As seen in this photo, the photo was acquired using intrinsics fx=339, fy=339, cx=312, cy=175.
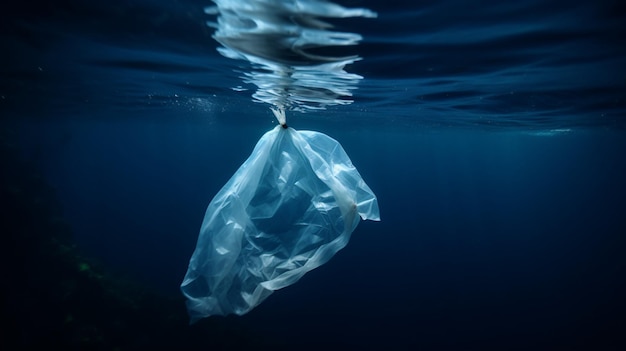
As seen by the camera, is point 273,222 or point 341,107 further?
point 341,107

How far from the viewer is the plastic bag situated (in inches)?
171

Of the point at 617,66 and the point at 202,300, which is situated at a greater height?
the point at 617,66

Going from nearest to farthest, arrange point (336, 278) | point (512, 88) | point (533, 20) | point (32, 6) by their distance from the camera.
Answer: point (533, 20), point (32, 6), point (512, 88), point (336, 278)

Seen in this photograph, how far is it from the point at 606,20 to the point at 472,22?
1811 millimetres

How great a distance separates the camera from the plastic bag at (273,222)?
14.2 ft

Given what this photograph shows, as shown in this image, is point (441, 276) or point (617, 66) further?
point (441, 276)

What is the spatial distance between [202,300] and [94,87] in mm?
12306

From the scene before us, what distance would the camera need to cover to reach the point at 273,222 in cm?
470

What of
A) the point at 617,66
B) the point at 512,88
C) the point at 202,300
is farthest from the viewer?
the point at 512,88

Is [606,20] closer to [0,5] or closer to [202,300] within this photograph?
[202,300]

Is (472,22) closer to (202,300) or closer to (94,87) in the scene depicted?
(202,300)

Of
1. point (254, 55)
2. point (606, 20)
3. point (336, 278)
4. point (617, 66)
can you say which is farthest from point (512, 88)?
point (336, 278)

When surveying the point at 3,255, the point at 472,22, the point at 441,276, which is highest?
the point at 472,22

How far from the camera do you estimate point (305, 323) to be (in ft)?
72.8
